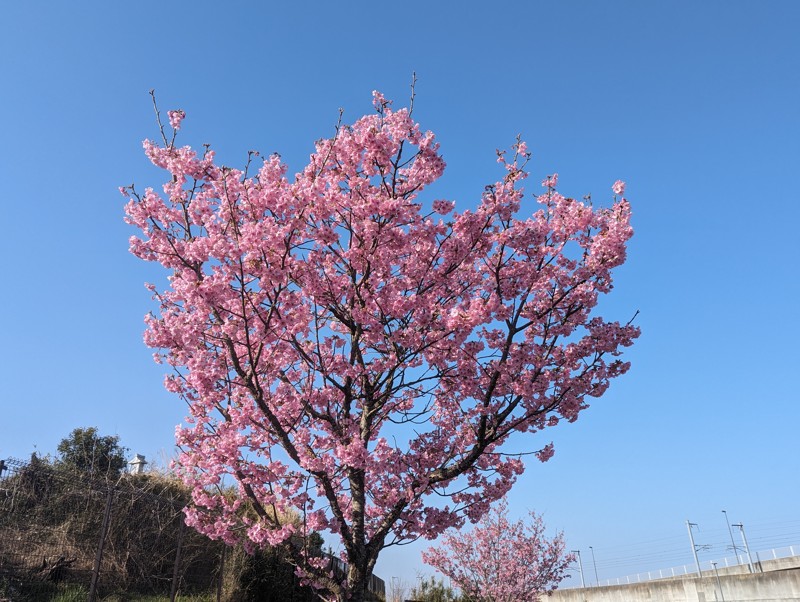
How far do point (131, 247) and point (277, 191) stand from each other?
6.52ft

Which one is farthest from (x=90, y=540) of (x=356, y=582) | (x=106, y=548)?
(x=356, y=582)

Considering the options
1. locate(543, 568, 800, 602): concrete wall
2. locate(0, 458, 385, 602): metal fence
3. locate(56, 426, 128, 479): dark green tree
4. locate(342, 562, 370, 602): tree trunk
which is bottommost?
locate(543, 568, 800, 602): concrete wall

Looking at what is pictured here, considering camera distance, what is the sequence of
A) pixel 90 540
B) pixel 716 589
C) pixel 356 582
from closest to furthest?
pixel 356 582 < pixel 90 540 < pixel 716 589

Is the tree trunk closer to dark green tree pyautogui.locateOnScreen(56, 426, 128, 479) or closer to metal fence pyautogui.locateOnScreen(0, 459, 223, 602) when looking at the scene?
metal fence pyautogui.locateOnScreen(0, 459, 223, 602)

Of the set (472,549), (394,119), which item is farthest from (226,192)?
(472,549)

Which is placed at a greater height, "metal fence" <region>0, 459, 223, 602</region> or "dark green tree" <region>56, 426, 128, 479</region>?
"dark green tree" <region>56, 426, 128, 479</region>

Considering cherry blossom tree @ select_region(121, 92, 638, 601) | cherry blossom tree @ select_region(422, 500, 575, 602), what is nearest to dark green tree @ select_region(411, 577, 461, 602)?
cherry blossom tree @ select_region(422, 500, 575, 602)

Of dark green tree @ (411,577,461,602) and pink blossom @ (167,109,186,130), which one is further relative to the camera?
dark green tree @ (411,577,461,602)

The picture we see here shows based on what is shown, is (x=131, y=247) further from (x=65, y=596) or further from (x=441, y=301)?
(x=65, y=596)

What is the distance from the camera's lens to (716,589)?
816 inches

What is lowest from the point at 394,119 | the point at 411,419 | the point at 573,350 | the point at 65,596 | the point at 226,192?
the point at 65,596

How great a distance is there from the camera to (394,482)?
805 centimetres

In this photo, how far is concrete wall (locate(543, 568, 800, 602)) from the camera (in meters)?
18.1

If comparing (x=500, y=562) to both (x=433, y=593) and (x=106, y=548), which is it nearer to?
(x=433, y=593)
